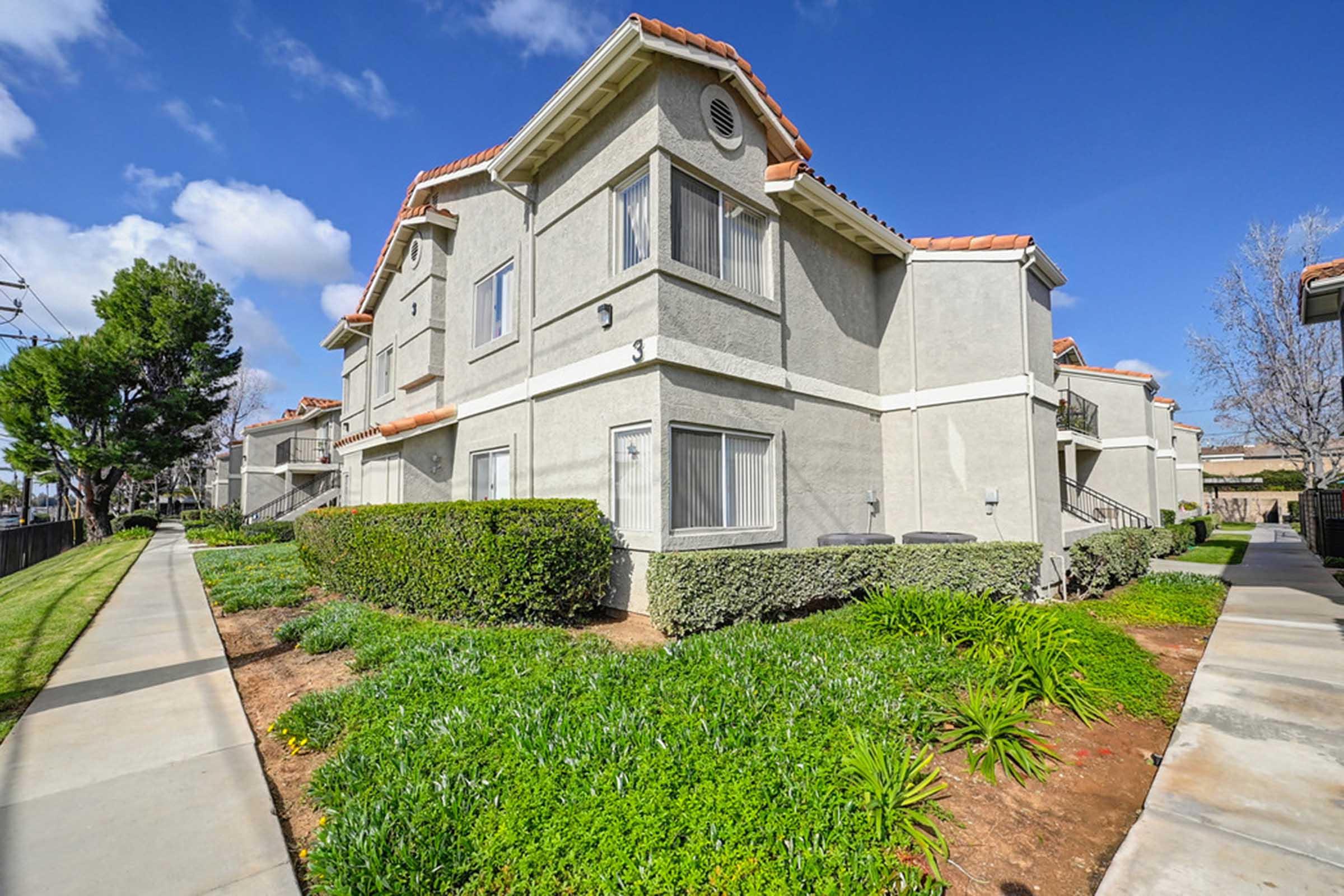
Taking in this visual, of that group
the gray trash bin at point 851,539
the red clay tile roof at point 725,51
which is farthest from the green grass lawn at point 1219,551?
the red clay tile roof at point 725,51

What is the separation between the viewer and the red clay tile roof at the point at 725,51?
8047 millimetres

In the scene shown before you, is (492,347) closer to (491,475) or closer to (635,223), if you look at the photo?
(491,475)

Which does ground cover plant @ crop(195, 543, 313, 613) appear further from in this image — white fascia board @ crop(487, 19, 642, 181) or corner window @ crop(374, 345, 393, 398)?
white fascia board @ crop(487, 19, 642, 181)

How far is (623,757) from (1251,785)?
13.2 feet

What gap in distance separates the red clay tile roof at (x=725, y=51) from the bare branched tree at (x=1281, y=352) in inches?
875

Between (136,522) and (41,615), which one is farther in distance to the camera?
(136,522)

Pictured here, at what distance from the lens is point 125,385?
27906 millimetres

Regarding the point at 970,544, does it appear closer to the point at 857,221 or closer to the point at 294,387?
the point at 857,221

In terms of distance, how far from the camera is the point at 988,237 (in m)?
11.5

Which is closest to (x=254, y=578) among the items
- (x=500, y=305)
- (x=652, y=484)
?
(x=500, y=305)

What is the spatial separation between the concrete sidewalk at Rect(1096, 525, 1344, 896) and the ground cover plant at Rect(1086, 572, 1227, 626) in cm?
142

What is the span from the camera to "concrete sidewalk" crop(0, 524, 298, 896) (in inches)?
120

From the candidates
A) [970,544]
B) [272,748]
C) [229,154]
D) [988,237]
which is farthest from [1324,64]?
[229,154]

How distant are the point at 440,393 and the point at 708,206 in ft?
27.7
